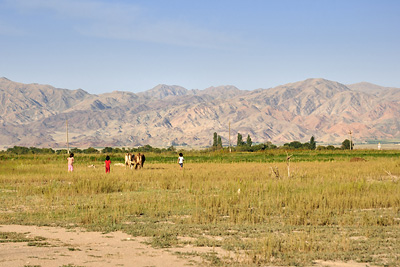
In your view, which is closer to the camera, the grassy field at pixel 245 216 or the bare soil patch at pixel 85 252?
the bare soil patch at pixel 85 252

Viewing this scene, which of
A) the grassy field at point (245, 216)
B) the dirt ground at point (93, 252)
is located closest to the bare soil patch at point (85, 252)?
the dirt ground at point (93, 252)

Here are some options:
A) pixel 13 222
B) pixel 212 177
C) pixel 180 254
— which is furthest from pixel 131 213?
pixel 212 177

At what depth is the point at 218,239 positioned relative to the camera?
1462 cm

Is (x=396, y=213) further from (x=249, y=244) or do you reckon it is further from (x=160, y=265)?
(x=160, y=265)

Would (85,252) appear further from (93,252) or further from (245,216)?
(245,216)

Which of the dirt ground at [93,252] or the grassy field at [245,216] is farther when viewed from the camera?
the grassy field at [245,216]

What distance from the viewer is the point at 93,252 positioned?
511 inches

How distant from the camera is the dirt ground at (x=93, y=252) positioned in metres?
11.8

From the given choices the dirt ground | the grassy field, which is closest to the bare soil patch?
the dirt ground

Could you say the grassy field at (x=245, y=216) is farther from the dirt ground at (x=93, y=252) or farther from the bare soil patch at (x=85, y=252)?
the bare soil patch at (x=85, y=252)

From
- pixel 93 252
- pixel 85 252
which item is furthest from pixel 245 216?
pixel 85 252

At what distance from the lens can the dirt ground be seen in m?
11.8

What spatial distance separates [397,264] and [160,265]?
17.6ft

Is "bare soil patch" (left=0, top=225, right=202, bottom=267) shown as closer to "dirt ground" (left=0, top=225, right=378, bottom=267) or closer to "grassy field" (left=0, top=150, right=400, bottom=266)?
"dirt ground" (left=0, top=225, right=378, bottom=267)
